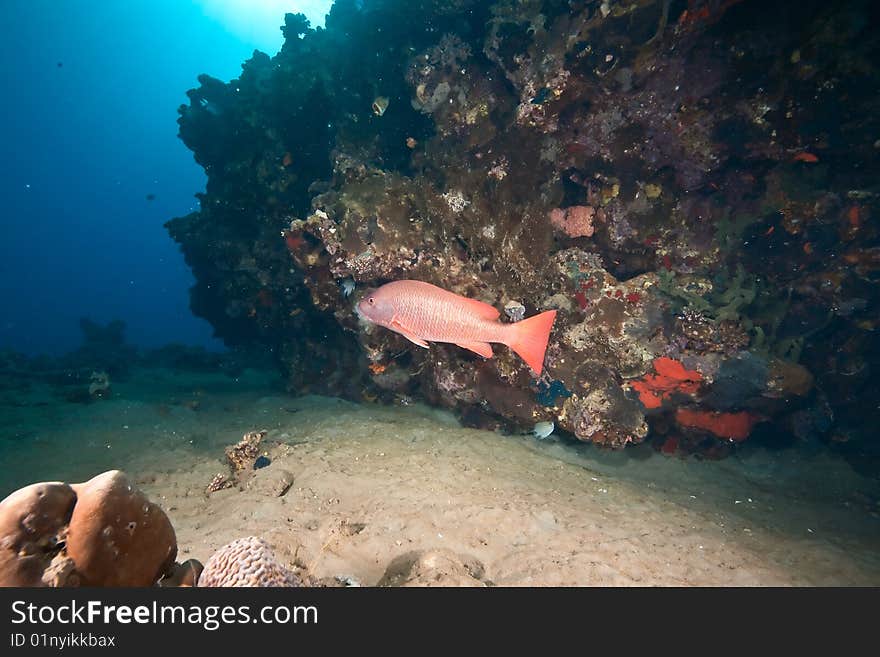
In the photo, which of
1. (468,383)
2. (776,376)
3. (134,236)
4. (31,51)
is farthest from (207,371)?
(134,236)

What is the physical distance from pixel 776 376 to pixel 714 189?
2.92 m

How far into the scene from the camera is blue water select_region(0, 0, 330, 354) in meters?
79.4

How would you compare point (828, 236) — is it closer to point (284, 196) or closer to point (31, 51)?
point (284, 196)

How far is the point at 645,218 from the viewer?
20.4 ft

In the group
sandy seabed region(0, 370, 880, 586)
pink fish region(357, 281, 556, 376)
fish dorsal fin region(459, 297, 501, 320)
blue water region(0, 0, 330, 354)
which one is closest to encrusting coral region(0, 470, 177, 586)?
sandy seabed region(0, 370, 880, 586)

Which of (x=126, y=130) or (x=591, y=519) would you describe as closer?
(x=591, y=519)

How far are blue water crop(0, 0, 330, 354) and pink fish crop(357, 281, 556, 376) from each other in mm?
80795

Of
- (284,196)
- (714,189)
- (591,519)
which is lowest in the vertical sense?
(591,519)

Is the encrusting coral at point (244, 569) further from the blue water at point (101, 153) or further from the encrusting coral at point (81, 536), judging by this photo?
the blue water at point (101, 153)

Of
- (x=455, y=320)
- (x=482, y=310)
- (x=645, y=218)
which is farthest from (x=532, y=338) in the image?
(x=645, y=218)

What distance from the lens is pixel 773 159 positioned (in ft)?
18.5

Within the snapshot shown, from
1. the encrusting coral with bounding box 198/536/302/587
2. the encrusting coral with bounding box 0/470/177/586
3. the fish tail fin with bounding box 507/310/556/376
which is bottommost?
the encrusting coral with bounding box 198/536/302/587

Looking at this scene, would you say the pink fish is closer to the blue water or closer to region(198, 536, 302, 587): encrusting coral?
region(198, 536, 302, 587): encrusting coral

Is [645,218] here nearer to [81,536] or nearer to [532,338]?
[532,338]
